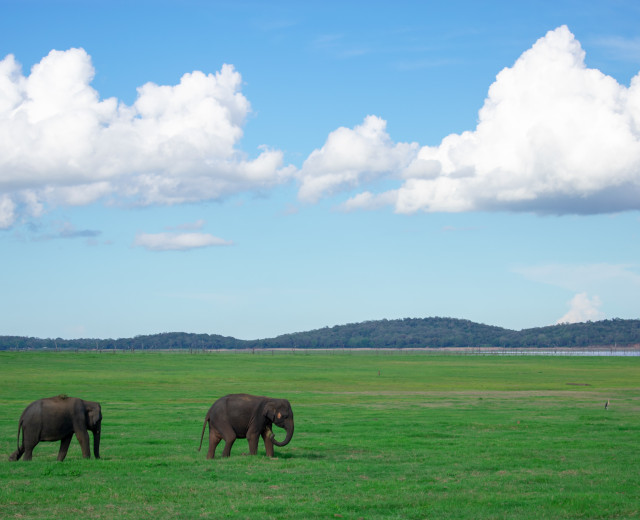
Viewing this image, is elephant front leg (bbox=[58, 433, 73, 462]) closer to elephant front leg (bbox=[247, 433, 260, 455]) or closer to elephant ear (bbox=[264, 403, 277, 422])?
elephant front leg (bbox=[247, 433, 260, 455])

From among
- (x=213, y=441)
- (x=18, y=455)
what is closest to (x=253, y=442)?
(x=213, y=441)

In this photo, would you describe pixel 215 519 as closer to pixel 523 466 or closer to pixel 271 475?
pixel 271 475

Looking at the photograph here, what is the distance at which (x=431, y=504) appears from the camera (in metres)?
17.7

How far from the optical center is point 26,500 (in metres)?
17.7

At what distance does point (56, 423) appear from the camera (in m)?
23.2

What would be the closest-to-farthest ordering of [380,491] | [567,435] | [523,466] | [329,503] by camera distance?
[329,503], [380,491], [523,466], [567,435]

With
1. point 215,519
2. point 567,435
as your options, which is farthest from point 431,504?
point 567,435

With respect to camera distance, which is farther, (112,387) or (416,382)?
(416,382)

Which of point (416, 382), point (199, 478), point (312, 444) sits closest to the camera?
point (199, 478)

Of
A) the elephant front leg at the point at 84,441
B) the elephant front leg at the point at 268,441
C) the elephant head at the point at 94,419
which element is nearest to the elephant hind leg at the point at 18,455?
the elephant front leg at the point at 84,441

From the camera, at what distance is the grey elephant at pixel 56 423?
23.1 meters

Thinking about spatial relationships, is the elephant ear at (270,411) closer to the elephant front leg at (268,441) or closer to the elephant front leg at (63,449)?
the elephant front leg at (268,441)

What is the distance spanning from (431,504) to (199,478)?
625 centimetres

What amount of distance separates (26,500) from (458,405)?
34.7 m
